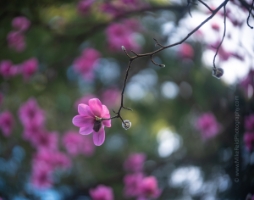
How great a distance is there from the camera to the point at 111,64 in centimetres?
213

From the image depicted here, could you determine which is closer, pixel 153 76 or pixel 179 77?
pixel 179 77

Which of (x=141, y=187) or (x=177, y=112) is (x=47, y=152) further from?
(x=177, y=112)

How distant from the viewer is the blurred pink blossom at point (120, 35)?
5.36 feet

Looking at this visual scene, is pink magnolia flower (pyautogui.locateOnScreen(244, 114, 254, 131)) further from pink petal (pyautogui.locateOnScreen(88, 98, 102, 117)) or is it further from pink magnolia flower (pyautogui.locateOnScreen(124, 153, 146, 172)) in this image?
pink magnolia flower (pyautogui.locateOnScreen(124, 153, 146, 172))

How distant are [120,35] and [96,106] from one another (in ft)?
3.35

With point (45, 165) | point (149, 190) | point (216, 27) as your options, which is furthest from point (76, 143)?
point (216, 27)

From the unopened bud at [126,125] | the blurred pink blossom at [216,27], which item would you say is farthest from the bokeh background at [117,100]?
the unopened bud at [126,125]

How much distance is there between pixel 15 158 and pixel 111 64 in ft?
2.39

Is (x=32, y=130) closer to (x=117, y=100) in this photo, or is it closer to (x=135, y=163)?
(x=135, y=163)

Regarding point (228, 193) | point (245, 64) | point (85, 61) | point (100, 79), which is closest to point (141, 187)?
point (228, 193)

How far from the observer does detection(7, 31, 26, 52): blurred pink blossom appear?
1.54 m

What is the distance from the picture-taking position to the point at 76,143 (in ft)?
6.21

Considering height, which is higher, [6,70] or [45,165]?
[6,70]

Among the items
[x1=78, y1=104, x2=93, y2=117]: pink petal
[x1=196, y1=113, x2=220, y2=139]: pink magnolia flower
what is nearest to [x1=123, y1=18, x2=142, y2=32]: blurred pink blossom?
[x1=196, y1=113, x2=220, y2=139]: pink magnolia flower
